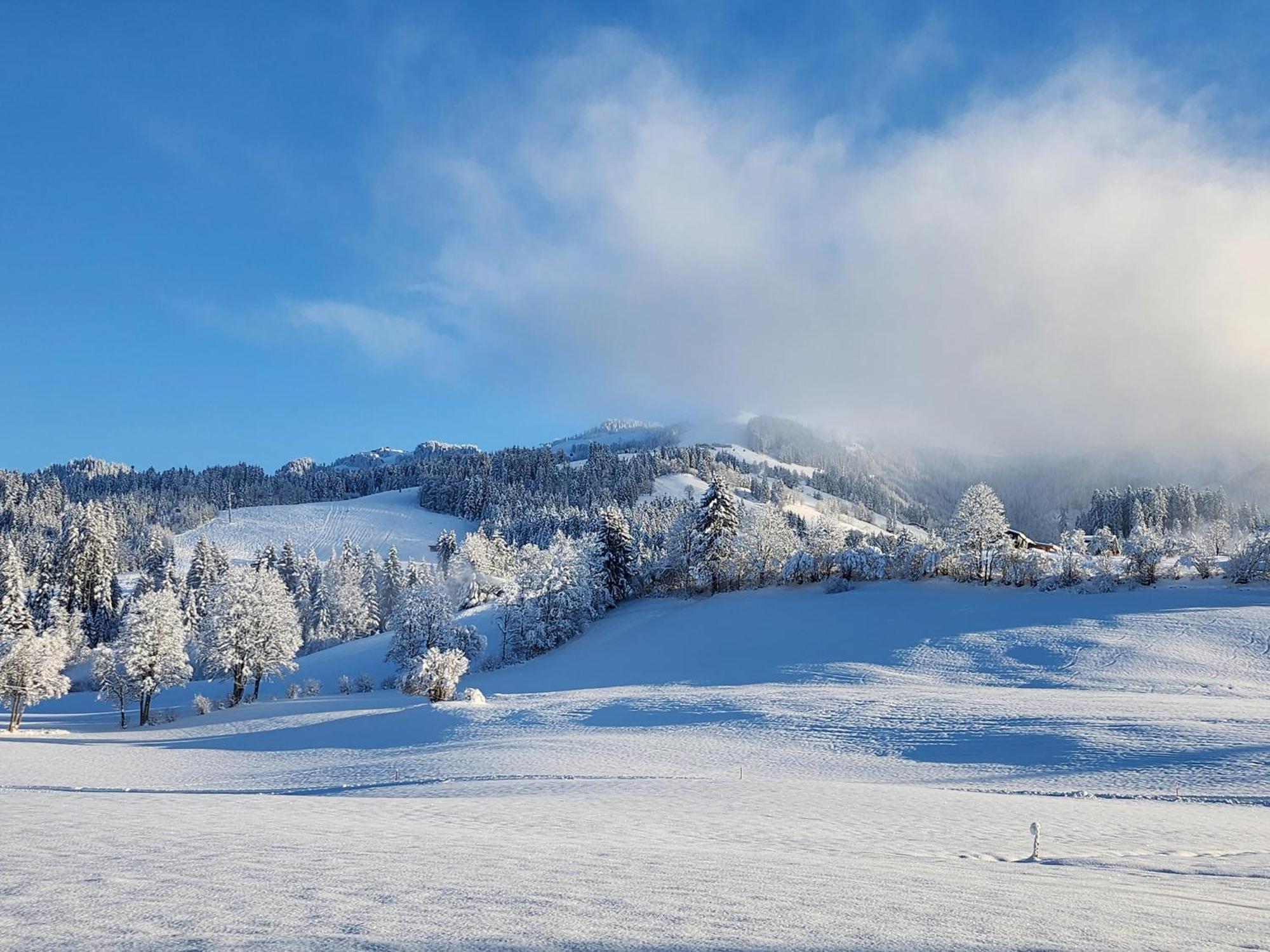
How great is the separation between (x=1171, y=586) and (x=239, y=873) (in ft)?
220

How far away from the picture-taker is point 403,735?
33438 mm

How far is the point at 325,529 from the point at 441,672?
145 m

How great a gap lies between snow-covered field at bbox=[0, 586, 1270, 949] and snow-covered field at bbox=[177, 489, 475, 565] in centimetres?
10469

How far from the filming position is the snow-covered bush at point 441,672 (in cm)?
4141

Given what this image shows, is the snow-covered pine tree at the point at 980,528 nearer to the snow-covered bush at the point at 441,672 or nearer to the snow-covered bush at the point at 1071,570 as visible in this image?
the snow-covered bush at the point at 1071,570

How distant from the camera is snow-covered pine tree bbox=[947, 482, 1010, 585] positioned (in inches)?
2384

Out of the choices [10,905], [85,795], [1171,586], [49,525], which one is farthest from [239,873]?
[49,525]

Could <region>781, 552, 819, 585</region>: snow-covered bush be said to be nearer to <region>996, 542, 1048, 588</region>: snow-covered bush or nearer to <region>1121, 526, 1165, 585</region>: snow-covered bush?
<region>996, 542, 1048, 588</region>: snow-covered bush

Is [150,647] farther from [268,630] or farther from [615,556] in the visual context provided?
[615,556]

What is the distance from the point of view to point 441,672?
136 feet

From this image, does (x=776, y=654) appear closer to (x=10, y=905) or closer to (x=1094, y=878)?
(x=1094, y=878)

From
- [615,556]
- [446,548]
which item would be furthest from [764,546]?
[446,548]

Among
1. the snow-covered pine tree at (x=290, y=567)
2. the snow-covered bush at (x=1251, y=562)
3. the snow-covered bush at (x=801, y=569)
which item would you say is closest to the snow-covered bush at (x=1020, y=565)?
the snow-covered bush at (x=1251, y=562)

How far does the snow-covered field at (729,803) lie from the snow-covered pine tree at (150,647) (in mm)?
4366
